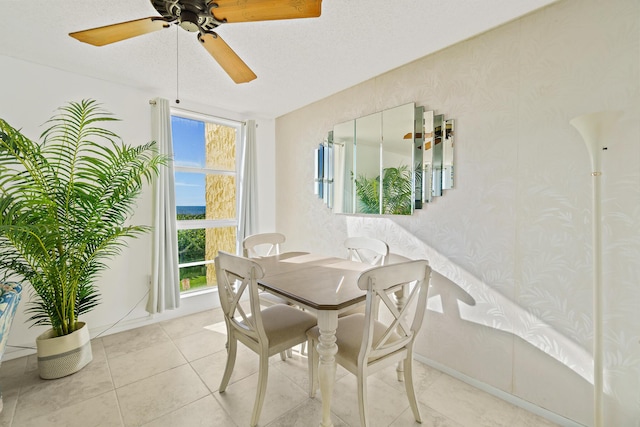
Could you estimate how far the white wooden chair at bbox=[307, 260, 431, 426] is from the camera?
4.09ft

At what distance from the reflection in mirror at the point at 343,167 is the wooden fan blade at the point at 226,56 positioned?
1.21 metres

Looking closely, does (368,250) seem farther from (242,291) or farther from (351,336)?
(242,291)

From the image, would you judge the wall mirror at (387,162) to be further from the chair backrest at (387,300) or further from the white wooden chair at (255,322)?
the white wooden chair at (255,322)

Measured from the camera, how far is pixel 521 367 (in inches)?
65.6

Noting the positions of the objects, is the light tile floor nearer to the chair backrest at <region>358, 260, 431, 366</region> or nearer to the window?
the chair backrest at <region>358, 260, 431, 366</region>

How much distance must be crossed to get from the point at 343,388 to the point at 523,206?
1670 mm

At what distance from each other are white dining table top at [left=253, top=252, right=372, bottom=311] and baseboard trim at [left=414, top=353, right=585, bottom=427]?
0.94 meters

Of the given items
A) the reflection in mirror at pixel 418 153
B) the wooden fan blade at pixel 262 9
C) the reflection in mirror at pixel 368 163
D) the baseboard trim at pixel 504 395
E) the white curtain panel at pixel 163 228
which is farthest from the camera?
the white curtain panel at pixel 163 228

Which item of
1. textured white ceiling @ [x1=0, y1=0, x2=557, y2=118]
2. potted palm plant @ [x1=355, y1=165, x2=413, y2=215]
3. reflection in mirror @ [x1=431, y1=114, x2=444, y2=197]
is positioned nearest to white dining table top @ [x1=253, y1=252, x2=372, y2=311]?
potted palm plant @ [x1=355, y1=165, x2=413, y2=215]

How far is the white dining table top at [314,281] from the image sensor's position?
4.52 ft

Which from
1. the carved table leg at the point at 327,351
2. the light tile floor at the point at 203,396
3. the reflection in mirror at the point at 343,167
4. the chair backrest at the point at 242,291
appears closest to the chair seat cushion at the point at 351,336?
the carved table leg at the point at 327,351

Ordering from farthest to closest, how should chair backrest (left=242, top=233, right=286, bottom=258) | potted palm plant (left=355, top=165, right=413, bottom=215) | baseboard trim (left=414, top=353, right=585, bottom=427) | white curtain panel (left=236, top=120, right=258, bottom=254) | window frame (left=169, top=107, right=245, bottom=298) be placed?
white curtain panel (left=236, top=120, right=258, bottom=254) → window frame (left=169, top=107, right=245, bottom=298) → chair backrest (left=242, top=233, right=286, bottom=258) → potted palm plant (left=355, top=165, right=413, bottom=215) → baseboard trim (left=414, top=353, right=585, bottom=427)

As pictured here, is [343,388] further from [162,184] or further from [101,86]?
[101,86]

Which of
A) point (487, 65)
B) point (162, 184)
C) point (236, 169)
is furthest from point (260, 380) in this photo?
point (236, 169)
